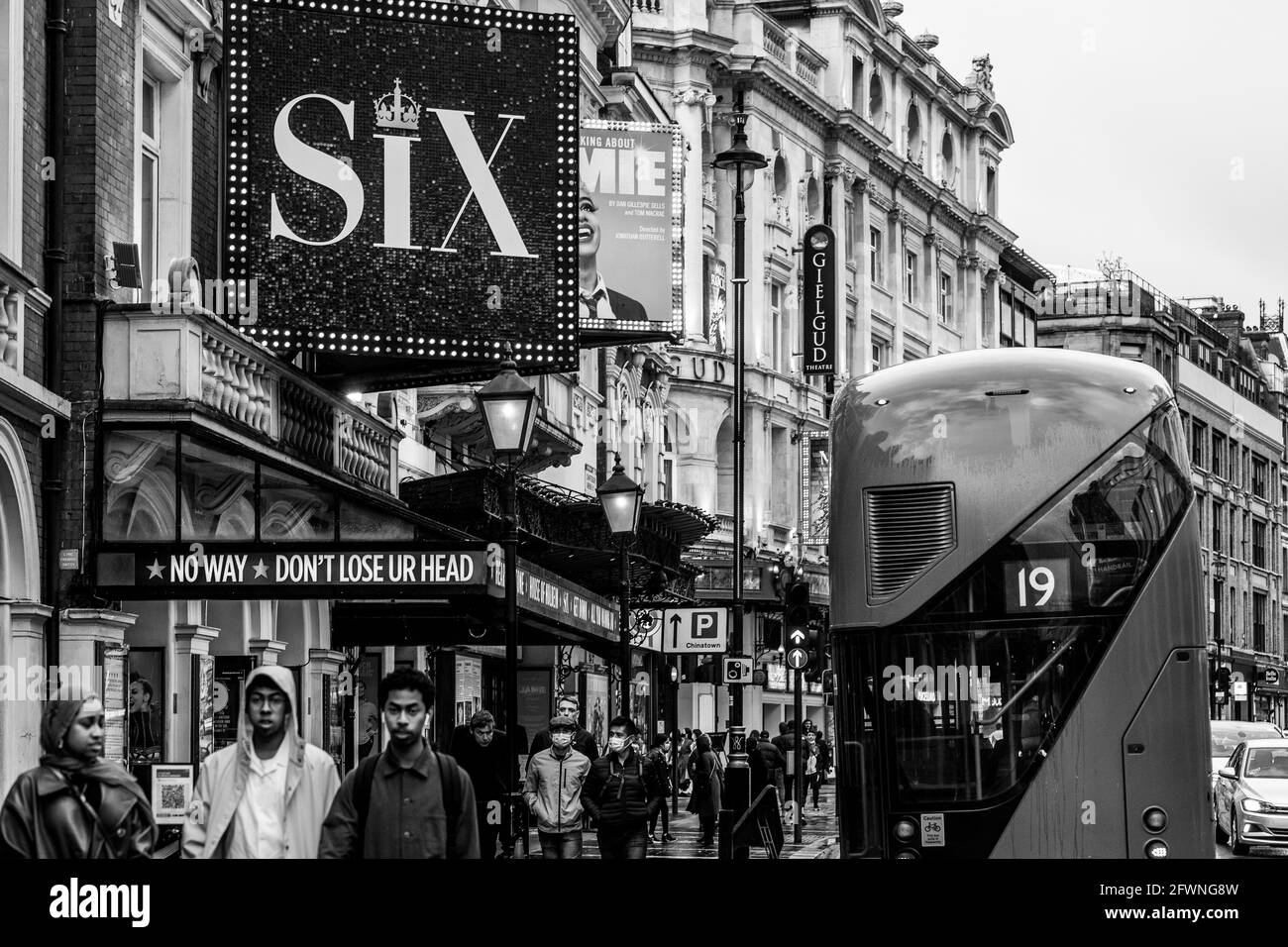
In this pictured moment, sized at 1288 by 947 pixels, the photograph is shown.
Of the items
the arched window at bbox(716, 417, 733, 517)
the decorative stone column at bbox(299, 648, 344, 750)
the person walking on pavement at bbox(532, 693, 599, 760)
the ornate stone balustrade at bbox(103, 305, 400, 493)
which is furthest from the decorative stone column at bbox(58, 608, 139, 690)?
the arched window at bbox(716, 417, 733, 517)

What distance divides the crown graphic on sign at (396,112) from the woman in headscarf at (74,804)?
1409 cm

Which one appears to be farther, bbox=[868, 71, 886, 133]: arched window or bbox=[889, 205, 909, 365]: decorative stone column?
bbox=[889, 205, 909, 365]: decorative stone column

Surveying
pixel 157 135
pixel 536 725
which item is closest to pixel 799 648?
pixel 536 725

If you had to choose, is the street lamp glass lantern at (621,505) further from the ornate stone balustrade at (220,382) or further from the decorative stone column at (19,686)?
the decorative stone column at (19,686)

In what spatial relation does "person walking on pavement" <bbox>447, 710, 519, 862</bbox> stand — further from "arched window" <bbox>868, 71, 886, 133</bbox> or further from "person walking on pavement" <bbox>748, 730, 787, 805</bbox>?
"arched window" <bbox>868, 71, 886, 133</bbox>

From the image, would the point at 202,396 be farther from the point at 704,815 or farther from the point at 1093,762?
the point at 704,815

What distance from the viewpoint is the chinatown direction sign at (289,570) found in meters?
19.6

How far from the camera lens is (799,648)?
3167cm

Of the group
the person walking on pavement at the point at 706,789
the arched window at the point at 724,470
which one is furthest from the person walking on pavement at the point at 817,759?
the person walking on pavement at the point at 706,789

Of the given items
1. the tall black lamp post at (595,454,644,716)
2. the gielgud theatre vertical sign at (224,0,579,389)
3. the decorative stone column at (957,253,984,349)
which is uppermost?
the decorative stone column at (957,253,984,349)

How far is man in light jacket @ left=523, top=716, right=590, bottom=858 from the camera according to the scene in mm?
19797

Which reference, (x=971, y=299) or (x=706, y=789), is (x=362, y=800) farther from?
(x=971, y=299)

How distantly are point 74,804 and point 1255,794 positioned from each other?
21.3 metres

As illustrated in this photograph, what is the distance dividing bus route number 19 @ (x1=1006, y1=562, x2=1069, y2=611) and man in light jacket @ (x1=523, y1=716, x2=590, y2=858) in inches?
208
